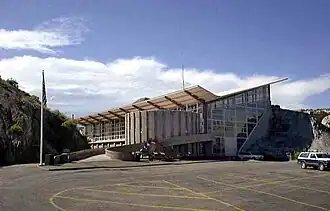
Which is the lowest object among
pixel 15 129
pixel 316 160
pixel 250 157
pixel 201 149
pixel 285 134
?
pixel 250 157

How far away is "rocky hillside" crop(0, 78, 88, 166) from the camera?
142 ft

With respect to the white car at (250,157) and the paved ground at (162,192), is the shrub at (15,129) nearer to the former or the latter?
the paved ground at (162,192)

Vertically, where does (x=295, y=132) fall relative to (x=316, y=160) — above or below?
above

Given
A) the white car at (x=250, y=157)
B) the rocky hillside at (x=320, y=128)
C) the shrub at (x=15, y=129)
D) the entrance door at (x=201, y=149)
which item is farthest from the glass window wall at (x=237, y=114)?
the shrub at (x=15, y=129)

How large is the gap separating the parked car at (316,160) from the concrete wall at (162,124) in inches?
745

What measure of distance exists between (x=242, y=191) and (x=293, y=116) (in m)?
42.7

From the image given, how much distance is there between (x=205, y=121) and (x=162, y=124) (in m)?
6.37

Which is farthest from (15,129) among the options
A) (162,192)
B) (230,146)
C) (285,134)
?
(285,134)

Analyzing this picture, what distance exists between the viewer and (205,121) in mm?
54344

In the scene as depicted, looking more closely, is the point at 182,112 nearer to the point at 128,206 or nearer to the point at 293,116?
the point at 293,116

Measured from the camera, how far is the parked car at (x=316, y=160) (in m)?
33.5

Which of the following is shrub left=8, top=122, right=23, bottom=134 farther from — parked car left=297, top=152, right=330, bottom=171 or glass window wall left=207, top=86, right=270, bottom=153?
parked car left=297, top=152, right=330, bottom=171

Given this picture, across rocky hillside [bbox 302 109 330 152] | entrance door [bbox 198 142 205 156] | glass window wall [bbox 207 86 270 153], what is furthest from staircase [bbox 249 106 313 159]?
entrance door [bbox 198 142 205 156]

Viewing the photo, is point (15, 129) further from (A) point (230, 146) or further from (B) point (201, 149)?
(A) point (230, 146)
